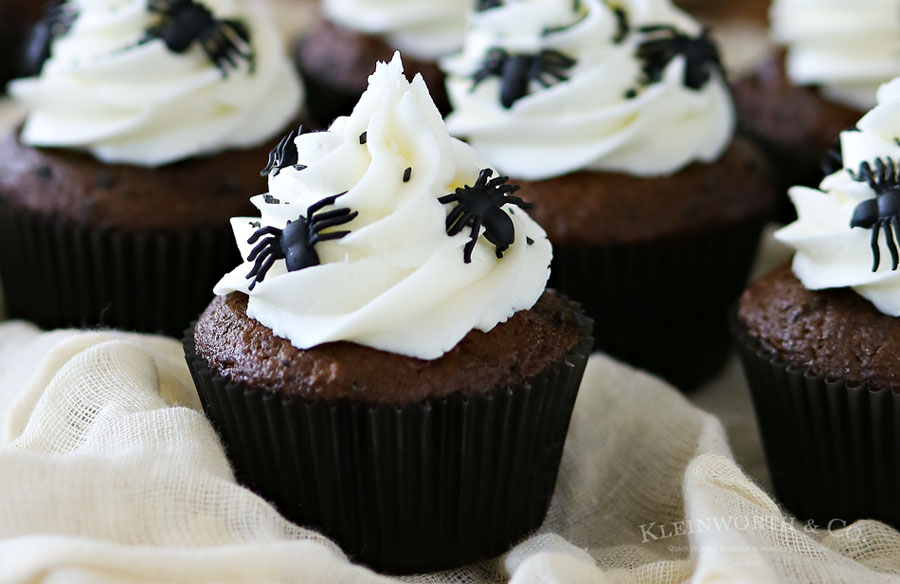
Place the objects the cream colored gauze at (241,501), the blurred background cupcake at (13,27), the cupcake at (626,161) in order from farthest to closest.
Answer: the blurred background cupcake at (13,27) → the cupcake at (626,161) → the cream colored gauze at (241,501)

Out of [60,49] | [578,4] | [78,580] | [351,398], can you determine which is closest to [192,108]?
[60,49]

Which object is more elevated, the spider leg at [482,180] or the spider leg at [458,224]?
the spider leg at [482,180]

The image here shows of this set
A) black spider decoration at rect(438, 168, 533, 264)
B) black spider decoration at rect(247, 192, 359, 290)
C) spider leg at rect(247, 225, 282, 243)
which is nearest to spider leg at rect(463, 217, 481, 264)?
black spider decoration at rect(438, 168, 533, 264)

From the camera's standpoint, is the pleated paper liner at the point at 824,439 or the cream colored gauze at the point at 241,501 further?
the pleated paper liner at the point at 824,439

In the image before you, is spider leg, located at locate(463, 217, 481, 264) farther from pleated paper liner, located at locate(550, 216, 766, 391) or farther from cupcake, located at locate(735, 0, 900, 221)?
cupcake, located at locate(735, 0, 900, 221)

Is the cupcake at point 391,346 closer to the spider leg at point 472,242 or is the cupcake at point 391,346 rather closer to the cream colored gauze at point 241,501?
the spider leg at point 472,242

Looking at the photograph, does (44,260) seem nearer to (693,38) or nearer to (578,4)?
(578,4)

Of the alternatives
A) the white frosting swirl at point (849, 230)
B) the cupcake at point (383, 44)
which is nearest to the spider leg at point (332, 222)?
the white frosting swirl at point (849, 230)

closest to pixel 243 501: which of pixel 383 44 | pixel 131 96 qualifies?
pixel 131 96
